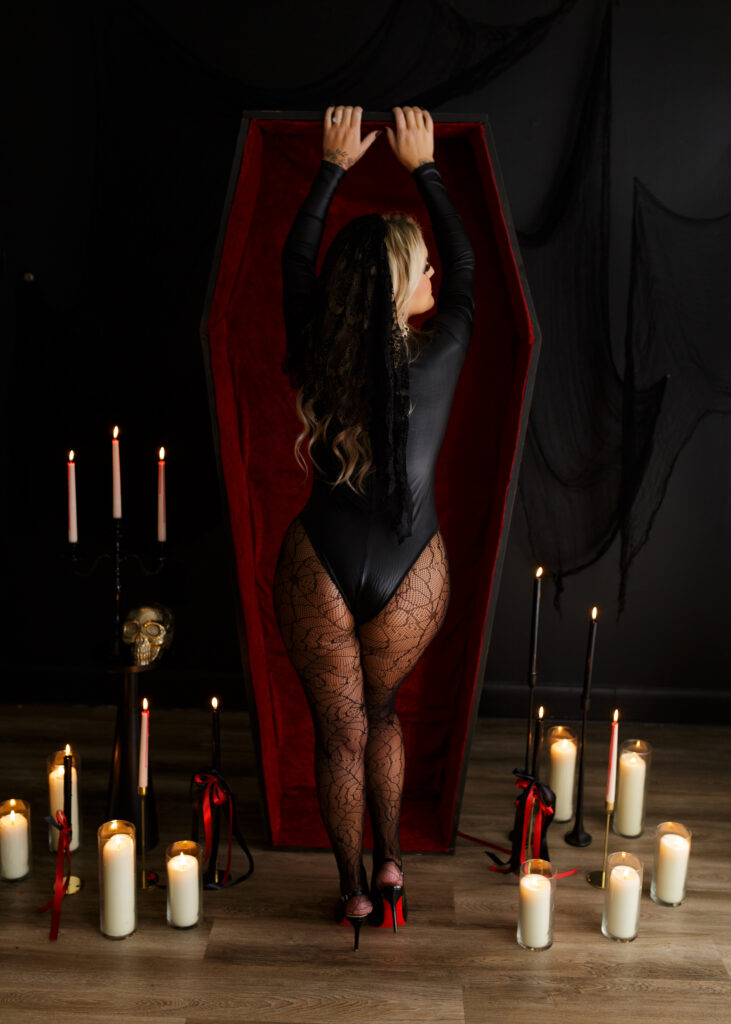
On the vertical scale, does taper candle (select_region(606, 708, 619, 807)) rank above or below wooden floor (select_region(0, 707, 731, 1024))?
above

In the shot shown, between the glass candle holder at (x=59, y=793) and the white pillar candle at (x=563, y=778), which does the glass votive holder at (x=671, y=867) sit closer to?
the white pillar candle at (x=563, y=778)

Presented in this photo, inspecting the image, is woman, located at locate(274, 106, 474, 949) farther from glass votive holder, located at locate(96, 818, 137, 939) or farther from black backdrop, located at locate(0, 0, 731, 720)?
black backdrop, located at locate(0, 0, 731, 720)

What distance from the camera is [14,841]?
7.23 ft

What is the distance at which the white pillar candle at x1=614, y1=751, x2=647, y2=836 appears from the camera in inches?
97.3

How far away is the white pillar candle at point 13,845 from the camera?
2.20 metres

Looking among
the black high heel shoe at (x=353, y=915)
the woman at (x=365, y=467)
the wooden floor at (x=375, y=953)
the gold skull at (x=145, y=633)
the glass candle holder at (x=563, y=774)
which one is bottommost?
the wooden floor at (x=375, y=953)

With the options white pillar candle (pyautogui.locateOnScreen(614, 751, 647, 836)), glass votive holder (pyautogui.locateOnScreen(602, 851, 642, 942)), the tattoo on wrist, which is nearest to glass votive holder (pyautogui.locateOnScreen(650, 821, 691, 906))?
glass votive holder (pyautogui.locateOnScreen(602, 851, 642, 942))

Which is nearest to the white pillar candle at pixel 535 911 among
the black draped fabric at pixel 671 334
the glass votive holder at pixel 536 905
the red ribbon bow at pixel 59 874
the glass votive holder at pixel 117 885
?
the glass votive holder at pixel 536 905

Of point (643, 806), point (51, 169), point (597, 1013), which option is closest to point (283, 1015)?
point (597, 1013)

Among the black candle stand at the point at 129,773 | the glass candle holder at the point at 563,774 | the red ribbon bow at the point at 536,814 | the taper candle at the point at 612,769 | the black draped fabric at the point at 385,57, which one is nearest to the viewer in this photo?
the taper candle at the point at 612,769

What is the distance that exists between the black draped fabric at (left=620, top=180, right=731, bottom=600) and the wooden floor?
112 centimetres

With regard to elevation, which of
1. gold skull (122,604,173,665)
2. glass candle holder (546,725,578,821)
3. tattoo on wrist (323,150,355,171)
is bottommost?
glass candle holder (546,725,578,821)

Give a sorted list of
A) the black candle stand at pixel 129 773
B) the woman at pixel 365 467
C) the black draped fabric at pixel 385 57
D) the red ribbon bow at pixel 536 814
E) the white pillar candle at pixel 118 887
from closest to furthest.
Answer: the woman at pixel 365 467 < the white pillar candle at pixel 118 887 < the red ribbon bow at pixel 536 814 < the black candle stand at pixel 129 773 < the black draped fabric at pixel 385 57

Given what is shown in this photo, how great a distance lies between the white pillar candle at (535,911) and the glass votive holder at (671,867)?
333mm
